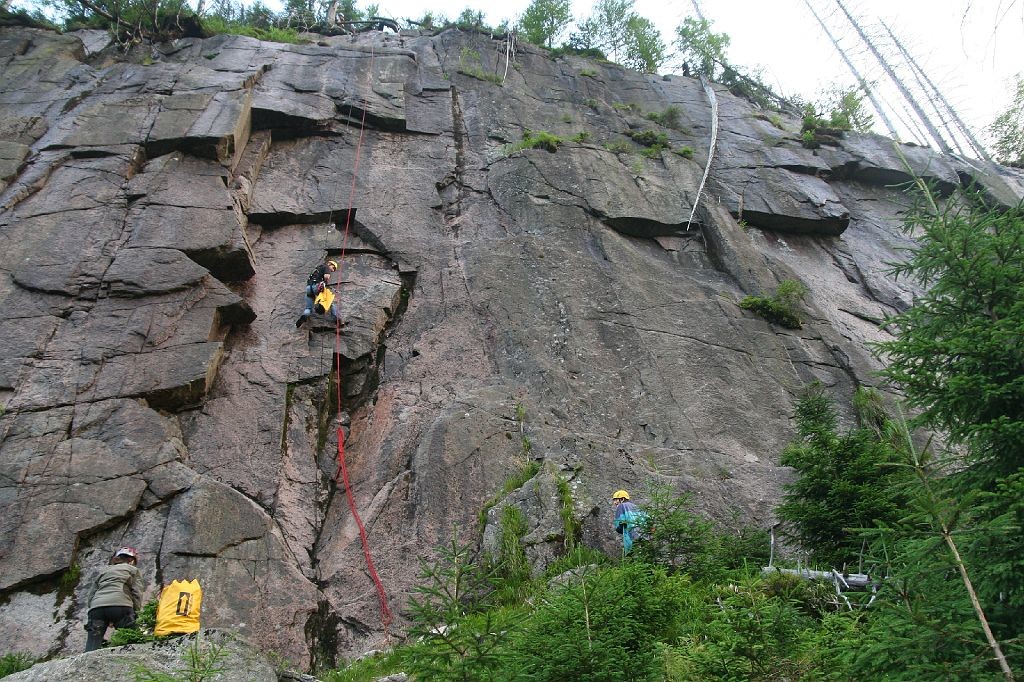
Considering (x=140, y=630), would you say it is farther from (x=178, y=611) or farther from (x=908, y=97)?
(x=908, y=97)

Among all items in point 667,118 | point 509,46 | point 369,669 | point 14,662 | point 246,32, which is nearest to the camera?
point 14,662

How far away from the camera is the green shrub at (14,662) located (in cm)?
827

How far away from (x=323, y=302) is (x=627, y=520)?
23.4ft

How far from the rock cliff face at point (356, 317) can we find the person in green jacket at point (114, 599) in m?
1.71

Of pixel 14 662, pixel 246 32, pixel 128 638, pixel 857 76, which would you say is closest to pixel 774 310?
pixel 857 76

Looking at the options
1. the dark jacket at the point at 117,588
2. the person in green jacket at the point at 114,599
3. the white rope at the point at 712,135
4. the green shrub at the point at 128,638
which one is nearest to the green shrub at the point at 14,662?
the person in green jacket at the point at 114,599

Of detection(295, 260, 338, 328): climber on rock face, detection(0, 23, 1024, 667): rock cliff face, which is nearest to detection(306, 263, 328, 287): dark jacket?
detection(295, 260, 338, 328): climber on rock face

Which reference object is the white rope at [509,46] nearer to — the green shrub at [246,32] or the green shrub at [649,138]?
the green shrub at [649,138]

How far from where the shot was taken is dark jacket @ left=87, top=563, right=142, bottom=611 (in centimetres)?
766

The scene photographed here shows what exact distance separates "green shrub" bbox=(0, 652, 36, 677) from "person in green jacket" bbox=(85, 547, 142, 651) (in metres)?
1.30

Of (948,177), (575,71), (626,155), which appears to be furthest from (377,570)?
(948,177)

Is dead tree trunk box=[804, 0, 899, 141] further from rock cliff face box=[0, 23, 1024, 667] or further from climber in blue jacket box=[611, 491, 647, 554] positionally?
climber in blue jacket box=[611, 491, 647, 554]

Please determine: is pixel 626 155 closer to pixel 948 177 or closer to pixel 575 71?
pixel 575 71

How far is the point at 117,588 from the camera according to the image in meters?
7.73
